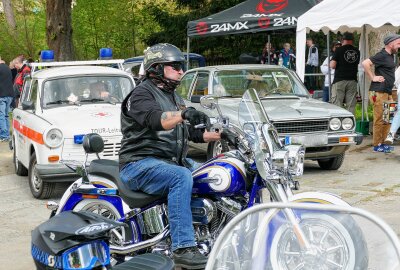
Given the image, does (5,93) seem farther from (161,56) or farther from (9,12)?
(9,12)

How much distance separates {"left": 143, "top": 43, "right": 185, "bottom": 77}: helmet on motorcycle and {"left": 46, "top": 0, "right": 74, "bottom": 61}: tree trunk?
517 inches

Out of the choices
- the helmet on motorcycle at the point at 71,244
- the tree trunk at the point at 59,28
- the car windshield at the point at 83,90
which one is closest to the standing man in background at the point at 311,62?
the tree trunk at the point at 59,28

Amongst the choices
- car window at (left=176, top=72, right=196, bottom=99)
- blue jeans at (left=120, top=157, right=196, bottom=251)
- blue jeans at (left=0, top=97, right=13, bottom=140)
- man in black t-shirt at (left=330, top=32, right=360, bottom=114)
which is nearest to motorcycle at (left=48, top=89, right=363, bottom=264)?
blue jeans at (left=120, top=157, right=196, bottom=251)

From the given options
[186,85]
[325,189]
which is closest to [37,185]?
[325,189]

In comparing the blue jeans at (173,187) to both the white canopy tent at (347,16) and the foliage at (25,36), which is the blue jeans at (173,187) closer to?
the white canopy tent at (347,16)

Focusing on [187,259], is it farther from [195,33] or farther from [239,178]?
[195,33]

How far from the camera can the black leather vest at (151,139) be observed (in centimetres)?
519

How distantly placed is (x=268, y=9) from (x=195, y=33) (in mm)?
1756

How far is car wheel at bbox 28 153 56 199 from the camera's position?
902 cm

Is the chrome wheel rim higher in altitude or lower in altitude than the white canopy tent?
lower

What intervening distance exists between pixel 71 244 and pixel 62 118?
19.5ft

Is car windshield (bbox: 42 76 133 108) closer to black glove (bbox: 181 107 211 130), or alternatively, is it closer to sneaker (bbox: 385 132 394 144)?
sneaker (bbox: 385 132 394 144)

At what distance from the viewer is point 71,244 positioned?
11.2 ft

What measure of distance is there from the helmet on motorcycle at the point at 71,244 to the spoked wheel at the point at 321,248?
1.11 meters
